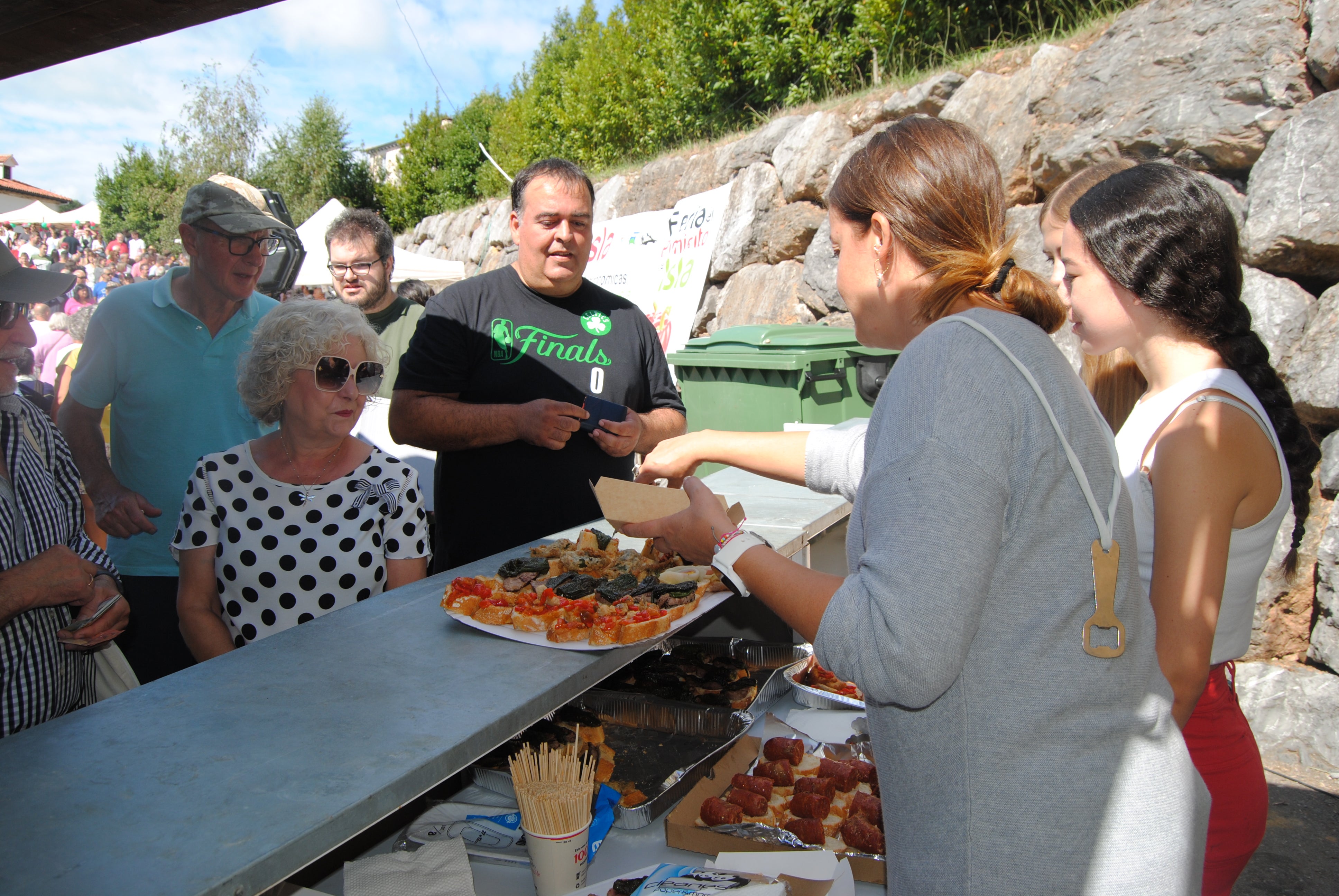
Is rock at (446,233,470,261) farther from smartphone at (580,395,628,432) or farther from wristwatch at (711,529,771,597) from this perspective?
wristwatch at (711,529,771,597)

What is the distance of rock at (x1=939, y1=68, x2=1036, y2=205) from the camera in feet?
23.2

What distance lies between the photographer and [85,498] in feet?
15.9

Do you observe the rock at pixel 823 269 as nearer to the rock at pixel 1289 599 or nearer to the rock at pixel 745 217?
the rock at pixel 745 217

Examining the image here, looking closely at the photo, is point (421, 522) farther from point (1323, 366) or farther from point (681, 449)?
point (1323, 366)

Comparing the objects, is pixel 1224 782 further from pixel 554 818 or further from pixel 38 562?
pixel 38 562

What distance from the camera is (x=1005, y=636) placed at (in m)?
1.16

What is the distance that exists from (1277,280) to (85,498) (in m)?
7.15

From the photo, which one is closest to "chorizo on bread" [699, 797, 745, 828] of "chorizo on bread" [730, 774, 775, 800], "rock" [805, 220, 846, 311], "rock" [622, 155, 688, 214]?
"chorizo on bread" [730, 774, 775, 800]

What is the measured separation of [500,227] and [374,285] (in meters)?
14.3

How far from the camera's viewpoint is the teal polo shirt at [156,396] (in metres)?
3.18

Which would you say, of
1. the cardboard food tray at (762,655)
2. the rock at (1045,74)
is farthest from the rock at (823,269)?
the cardboard food tray at (762,655)

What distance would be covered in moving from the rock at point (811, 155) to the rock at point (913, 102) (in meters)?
0.22

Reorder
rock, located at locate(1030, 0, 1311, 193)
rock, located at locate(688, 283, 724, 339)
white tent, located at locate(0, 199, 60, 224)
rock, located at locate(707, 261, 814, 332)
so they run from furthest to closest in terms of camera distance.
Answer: white tent, located at locate(0, 199, 60, 224) < rock, located at locate(688, 283, 724, 339) < rock, located at locate(707, 261, 814, 332) < rock, located at locate(1030, 0, 1311, 193)

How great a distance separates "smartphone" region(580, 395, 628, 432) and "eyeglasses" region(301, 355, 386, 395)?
2.32 ft
